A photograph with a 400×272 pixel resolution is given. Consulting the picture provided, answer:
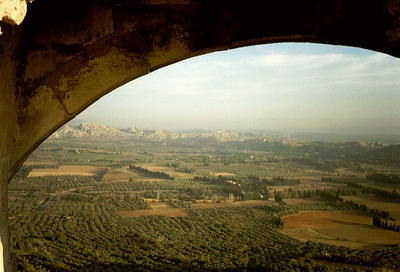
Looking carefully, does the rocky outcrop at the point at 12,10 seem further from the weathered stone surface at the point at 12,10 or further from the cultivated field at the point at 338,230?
the cultivated field at the point at 338,230

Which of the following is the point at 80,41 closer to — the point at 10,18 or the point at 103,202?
the point at 10,18

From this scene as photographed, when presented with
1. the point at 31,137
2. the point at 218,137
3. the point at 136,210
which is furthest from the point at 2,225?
the point at 218,137

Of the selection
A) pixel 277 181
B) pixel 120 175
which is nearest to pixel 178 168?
pixel 120 175

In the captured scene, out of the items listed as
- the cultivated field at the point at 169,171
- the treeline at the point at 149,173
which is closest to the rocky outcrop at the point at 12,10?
the treeline at the point at 149,173

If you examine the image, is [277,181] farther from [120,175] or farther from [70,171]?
[70,171]

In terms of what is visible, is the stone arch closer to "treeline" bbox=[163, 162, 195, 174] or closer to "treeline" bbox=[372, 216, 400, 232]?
"treeline" bbox=[372, 216, 400, 232]
